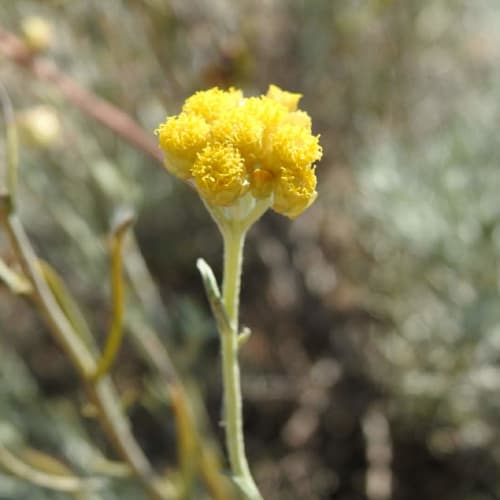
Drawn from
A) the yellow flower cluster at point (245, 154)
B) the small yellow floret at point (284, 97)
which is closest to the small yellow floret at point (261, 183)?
the yellow flower cluster at point (245, 154)

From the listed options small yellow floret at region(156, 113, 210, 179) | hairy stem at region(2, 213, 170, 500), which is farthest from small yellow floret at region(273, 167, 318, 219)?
hairy stem at region(2, 213, 170, 500)

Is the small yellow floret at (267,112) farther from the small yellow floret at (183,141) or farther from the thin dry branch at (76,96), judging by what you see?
the thin dry branch at (76,96)

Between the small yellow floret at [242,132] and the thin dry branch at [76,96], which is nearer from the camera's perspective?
the small yellow floret at [242,132]

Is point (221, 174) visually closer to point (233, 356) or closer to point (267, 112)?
point (267, 112)

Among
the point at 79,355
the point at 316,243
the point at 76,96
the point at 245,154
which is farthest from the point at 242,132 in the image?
the point at 316,243

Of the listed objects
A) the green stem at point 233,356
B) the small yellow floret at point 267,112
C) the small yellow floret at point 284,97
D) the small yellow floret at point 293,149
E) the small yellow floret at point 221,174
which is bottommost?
the green stem at point 233,356

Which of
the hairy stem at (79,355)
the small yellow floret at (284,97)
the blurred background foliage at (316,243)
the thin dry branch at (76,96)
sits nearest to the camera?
the small yellow floret at (284,97)

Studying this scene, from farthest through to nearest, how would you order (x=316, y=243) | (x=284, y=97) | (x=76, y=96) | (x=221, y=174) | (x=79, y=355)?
(x=316, y=243)
(x=76, y=96)
(x=79, y=355)
(x=284, y=97)
(x=221, y=174)
